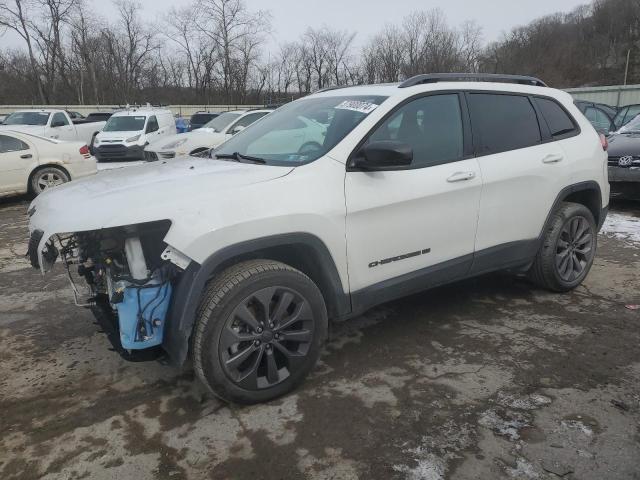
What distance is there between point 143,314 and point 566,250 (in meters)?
3.51

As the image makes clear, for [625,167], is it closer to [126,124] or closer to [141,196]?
[141,196]

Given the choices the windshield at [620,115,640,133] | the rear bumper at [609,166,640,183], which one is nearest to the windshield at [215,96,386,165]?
the rear bumper at [609,166,640,183]

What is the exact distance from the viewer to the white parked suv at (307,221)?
8.51ft

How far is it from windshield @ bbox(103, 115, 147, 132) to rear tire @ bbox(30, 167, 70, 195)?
7867 millimetres

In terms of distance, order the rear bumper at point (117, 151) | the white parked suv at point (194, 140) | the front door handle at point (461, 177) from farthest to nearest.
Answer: the rear bumper at point (117, 151) < the white parked suv at point (194, 140) < the front door handle at point (461, 177)

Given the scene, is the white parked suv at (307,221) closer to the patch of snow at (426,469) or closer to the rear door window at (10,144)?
the patch of snow at (426,469)

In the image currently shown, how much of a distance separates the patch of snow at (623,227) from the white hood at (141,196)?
17.3 ft

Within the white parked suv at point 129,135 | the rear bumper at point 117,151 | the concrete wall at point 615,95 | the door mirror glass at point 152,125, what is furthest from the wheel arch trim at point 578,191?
the concrete wall at point 615,95

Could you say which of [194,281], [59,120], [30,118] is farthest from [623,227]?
[30,118]

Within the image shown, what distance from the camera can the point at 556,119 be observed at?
13.9 ft

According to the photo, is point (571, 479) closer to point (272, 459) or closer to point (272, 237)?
point (272, 459)

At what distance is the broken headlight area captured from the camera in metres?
2.59

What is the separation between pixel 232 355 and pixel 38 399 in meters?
1.27

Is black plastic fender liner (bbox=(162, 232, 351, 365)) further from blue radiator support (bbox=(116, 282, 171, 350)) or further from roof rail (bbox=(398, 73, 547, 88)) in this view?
roof rail (bbox=(398, 73, 547, 88))
